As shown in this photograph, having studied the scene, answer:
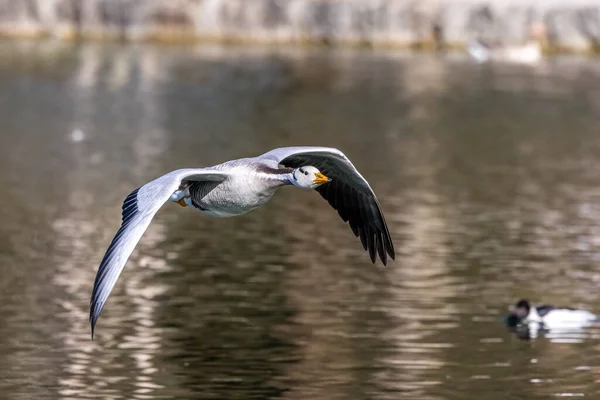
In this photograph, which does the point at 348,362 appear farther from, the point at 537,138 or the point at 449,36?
the point at 449,36

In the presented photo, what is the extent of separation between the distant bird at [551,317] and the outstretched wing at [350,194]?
461 cm

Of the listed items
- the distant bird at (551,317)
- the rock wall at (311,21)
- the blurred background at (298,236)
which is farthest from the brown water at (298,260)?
the rock wall at (311,21)

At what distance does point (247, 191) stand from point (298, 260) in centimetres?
910

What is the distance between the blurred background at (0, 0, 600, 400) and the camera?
642 inches

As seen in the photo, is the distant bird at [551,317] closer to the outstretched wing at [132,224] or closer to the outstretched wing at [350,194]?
the outstretched wing at [350,194]

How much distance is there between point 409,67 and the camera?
65312 mm

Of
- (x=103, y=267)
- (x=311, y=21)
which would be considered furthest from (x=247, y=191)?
(x=311, y=21)

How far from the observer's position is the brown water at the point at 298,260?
52.9 feet

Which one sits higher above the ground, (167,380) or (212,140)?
(212,140)

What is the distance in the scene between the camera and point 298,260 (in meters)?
22.5

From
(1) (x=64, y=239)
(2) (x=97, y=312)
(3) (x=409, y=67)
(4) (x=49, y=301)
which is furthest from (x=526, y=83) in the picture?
(2) (x=97, y=312)

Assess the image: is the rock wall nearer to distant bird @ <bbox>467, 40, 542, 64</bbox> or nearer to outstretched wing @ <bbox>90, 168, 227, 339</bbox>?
distant bird @ <bbox>467, 40, 542, 64</bbox>

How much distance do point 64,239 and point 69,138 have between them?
14.5 metres

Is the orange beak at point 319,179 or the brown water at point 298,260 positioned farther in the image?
the brown water at point 298,260
